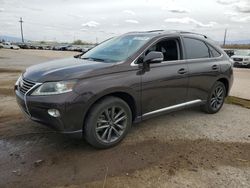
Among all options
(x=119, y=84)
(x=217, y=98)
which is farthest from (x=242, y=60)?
(x=119, y=84)

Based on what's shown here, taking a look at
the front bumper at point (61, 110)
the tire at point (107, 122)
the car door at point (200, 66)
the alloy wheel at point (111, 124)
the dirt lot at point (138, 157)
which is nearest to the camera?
the dirt lot at point (138, 157)

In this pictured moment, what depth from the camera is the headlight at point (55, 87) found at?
3635 millimetres

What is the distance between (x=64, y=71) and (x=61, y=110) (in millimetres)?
591

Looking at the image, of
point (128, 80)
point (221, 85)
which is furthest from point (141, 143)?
point (221, 85)

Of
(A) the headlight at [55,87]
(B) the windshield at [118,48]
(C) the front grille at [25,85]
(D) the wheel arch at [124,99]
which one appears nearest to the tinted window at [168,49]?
(B) the windshield at [118,48]

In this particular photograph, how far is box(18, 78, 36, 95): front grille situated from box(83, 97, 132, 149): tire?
92 cm

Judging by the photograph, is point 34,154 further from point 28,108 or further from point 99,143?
point 99,143

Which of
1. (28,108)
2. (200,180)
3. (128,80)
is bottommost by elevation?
(200,180)

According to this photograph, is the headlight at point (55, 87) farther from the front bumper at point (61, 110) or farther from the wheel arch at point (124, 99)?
the wheel arch at point (124, 99)

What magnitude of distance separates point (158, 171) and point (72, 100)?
1445 millimetres

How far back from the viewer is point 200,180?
331 cm

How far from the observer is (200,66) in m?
5.36

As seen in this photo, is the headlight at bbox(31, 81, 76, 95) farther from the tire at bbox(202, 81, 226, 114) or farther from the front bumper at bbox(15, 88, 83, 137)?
the tire at bbox(202, 81, 226, 114)

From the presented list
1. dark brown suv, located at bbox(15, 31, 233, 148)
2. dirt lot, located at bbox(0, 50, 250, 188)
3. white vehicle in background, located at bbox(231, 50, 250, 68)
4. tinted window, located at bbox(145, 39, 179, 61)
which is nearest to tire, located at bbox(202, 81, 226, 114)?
dark brown suv, located at bbox(15, 31, 233, 148)
